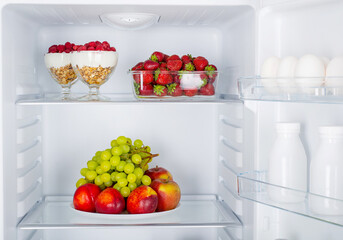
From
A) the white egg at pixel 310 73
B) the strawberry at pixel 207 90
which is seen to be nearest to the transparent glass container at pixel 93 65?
the strawberry at pixel 207 90

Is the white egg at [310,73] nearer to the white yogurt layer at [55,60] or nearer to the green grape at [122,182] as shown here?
the green grape at [122,182]

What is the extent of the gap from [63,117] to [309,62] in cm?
110

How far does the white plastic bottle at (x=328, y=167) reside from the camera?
104 cm

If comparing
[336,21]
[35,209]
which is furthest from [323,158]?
[35,209]

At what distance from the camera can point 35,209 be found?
5.37 ft

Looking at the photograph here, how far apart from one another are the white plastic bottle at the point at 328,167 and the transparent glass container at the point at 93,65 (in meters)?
0.74

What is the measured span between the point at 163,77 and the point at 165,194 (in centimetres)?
40

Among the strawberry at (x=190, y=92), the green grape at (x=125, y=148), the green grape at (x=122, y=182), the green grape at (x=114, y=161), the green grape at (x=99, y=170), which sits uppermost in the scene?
the strawberry at (x=190, y=92)

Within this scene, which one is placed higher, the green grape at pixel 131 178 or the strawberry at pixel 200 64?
the strawberry at pixel 200 64

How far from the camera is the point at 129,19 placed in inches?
59.7

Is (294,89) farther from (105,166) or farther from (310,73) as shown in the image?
(105,166)

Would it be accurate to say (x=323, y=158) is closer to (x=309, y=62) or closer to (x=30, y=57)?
(x=309, y=62)

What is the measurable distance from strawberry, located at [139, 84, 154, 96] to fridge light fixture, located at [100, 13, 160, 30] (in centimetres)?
24

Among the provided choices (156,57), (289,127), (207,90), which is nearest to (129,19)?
(156,57)
